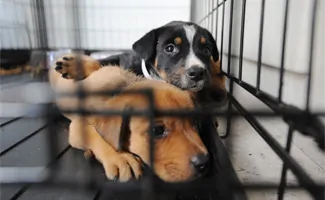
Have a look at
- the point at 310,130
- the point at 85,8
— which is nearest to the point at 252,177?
the point at 310,130

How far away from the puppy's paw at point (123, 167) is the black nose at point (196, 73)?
1.63 feet

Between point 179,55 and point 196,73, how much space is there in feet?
0.69

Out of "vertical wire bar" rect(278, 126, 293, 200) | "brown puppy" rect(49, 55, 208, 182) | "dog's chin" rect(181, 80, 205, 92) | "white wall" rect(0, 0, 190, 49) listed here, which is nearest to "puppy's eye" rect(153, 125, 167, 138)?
"brown puppy" rect(49, 55, 208, 182)

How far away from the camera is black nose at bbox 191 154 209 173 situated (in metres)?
0.57

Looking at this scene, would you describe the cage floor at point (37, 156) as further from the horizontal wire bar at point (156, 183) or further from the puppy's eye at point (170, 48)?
the puppy's eye at point (170, 48)

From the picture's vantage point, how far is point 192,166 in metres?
0.58

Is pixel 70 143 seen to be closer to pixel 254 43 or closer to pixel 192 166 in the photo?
pixel 192 166

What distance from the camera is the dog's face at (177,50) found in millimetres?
1221

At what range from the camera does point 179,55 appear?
4.25ft

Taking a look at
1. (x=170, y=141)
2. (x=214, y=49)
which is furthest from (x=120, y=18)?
(x=170, y=141)

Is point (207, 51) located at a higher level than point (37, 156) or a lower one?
higher

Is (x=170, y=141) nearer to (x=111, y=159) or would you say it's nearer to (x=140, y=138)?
(x=140, y=138)

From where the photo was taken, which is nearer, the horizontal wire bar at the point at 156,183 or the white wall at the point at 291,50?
the horizontal wire bar at the point at 156,183

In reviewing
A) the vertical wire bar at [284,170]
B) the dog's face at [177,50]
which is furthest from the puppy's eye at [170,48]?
the vertical wire bar at [284,170]
